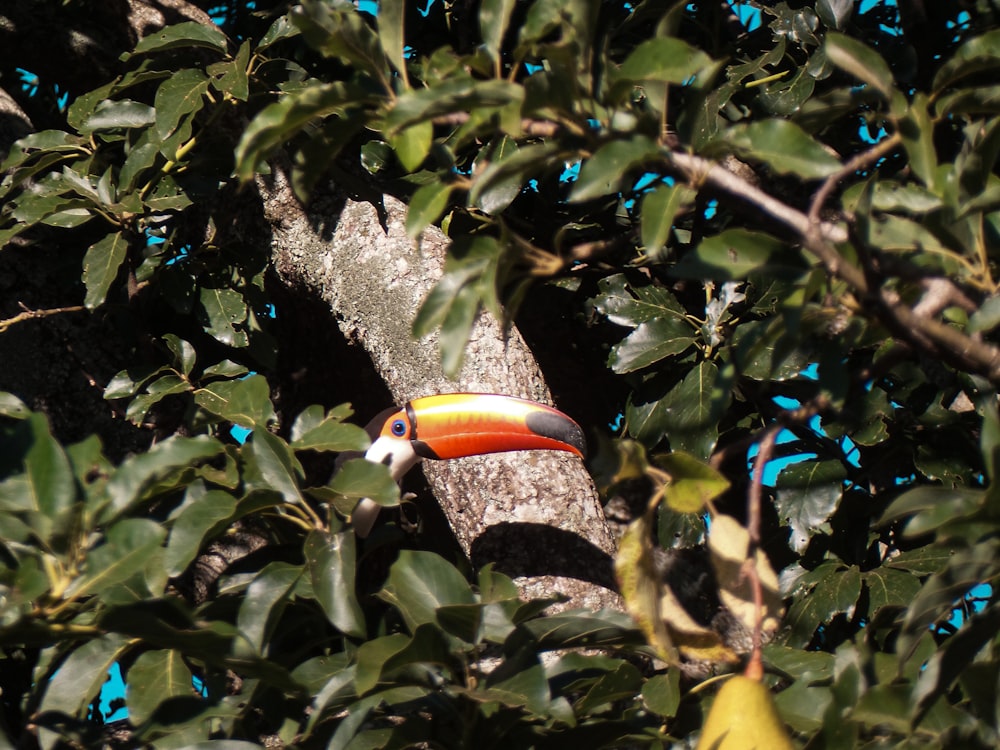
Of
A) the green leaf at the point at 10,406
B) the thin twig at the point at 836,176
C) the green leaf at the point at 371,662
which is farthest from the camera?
the green leaf at the point at 10,406

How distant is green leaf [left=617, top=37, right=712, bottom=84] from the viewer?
86cm

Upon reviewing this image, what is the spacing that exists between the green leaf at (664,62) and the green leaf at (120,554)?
54cm

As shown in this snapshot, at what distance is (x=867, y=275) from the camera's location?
840 millimetres

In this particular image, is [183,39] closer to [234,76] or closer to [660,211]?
[234,76]

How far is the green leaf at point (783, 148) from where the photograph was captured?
2.82 feet

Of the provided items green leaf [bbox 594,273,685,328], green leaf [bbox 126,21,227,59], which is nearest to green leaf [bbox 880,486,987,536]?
green leaf [bbox 594,273,685,328]

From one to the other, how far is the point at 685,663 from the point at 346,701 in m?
0.95

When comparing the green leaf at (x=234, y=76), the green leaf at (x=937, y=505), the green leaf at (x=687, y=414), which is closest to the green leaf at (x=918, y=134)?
the green leaf at (x=937, y=505)

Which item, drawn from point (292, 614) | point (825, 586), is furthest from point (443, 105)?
point (825, 586)

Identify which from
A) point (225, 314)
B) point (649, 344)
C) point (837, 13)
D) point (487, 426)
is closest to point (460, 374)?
point (487, 426)

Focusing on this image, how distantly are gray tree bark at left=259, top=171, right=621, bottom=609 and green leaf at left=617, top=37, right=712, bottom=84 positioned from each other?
106cm

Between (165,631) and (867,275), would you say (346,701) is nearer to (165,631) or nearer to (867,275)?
(165,631)

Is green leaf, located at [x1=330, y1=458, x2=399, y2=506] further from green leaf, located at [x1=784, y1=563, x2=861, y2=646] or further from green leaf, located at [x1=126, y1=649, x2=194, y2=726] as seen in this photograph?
green leaf, located at [x1=784, y1=563, x2=861, y2=646]

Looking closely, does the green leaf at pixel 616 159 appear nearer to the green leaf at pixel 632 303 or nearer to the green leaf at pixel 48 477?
the green leaf at pixel 48 477
